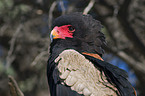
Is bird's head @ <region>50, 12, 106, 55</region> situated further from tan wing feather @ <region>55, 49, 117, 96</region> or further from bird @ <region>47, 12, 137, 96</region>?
tan wing feather @ <region>55, 49, 117, 96</region>

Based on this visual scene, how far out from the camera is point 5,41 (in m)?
8.70

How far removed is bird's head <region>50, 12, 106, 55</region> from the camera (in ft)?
10.9

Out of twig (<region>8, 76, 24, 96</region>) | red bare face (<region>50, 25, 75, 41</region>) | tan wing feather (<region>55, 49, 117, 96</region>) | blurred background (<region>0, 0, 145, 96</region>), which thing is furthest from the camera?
blurred background (<region>0, 0, 145, 96</region>)

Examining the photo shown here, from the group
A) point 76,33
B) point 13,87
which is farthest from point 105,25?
point 13,87

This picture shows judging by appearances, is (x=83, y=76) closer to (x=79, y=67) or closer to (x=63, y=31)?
(x=79, y=67)

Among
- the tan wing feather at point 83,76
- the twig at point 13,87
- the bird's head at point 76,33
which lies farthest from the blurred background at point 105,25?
the twig at point 13,87

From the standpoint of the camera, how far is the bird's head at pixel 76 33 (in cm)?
332

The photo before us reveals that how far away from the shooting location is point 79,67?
8.98 ft

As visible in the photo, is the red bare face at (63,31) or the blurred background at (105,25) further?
the blurred background at (105,25)

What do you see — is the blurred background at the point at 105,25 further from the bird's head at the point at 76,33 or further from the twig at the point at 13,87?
the twig at the point at 13,87

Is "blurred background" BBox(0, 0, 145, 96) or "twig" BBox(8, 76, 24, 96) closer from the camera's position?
"twig" BBox(8, 76, 24, 96)

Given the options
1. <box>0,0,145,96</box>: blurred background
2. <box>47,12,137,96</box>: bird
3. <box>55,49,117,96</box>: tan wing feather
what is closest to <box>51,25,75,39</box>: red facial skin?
<box>47,12,137,96</box>: bird

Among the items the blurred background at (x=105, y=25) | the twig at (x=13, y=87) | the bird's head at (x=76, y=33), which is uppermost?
the blurred background at (x=105, y=25)

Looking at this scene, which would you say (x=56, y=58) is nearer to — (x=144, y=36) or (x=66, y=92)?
(x=66, y=92)
